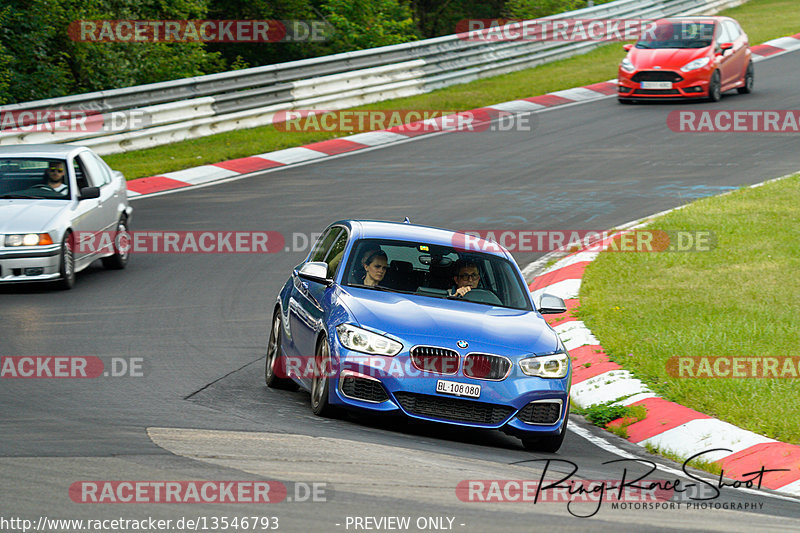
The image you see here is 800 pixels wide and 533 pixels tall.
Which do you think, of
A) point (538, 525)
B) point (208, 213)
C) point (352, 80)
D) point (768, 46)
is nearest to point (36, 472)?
point (538, 525)

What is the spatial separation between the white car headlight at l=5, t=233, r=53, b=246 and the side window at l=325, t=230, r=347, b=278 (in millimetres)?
4586

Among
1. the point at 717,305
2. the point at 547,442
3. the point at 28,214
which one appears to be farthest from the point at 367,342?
the point at 28,214

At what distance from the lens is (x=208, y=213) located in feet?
57.8

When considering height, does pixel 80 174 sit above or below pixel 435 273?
below

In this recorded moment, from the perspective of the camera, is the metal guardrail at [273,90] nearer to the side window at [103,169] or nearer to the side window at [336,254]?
the side window at [103,169]

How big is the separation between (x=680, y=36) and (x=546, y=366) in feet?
63.2

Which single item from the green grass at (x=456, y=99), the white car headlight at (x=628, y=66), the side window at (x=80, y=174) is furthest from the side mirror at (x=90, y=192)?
the white car headlight at (x=628, y=66)

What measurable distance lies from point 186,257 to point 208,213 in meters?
2.12

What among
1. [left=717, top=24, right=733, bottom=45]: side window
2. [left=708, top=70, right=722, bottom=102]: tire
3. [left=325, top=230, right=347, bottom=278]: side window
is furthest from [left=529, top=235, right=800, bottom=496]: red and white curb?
[left=717, top=24, right=733, bottom=45]: side window

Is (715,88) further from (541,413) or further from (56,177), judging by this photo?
(541,413)

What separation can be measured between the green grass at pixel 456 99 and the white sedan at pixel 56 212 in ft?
17.5

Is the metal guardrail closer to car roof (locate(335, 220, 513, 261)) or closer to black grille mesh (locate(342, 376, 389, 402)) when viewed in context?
car roof (locate(335, 220, 513, 261))

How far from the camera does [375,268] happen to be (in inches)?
372

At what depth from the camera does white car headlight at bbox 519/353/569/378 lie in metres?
8.43
